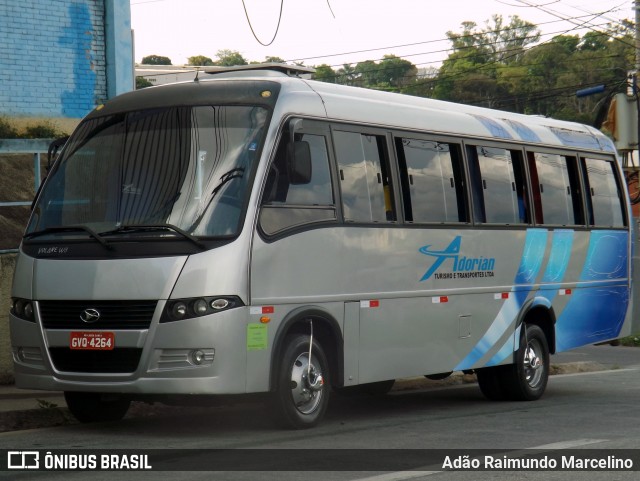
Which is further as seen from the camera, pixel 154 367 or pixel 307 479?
pixel 154 367

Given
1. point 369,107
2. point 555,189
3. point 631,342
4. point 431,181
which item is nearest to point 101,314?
point 369,107

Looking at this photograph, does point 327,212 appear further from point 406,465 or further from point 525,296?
point 525,296

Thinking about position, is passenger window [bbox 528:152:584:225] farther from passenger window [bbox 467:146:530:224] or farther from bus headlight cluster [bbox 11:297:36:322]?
bus headlight cluster [bbox 11:297:36:322]

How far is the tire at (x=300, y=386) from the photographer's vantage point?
996 cm

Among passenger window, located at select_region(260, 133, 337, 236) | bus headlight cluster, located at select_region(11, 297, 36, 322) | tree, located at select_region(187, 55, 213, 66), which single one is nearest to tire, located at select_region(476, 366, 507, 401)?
passenger window, located at select_region(260, 133, 337, 236)

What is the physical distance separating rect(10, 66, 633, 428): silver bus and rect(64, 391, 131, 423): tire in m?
0.02

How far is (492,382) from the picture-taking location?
542 inches

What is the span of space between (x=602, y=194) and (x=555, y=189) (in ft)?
4.12

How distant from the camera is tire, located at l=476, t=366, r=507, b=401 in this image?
539 inches

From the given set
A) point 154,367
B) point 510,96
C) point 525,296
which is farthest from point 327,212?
point 510,96

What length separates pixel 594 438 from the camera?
10.1 m

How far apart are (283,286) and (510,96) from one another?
69.0 meters

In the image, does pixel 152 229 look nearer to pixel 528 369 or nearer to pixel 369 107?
pixel 369 107

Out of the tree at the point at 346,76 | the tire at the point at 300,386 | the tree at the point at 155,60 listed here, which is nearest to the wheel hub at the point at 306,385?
the tire at the point at 300,386
